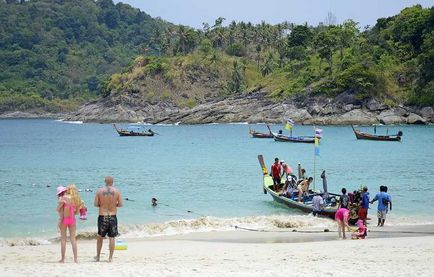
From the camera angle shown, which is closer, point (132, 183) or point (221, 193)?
point (221, 193)

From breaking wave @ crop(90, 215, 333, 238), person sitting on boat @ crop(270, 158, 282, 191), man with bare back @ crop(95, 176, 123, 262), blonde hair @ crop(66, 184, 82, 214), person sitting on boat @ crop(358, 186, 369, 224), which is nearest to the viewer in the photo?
man with bare back @ crop(95, 176, 123, 262)

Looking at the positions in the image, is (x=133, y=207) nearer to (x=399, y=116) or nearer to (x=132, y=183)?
(x=132, y=183)

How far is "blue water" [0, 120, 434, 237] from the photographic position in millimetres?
28859

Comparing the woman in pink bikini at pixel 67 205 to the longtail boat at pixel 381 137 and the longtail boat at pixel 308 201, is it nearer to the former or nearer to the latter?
the longtail boat at pixel 308 201

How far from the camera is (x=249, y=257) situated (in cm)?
1568

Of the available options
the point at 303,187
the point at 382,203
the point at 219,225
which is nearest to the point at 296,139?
the point at 303,187

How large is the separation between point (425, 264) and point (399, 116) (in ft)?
347

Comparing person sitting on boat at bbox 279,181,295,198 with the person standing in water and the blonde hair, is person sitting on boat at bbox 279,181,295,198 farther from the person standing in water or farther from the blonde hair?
the blonde hair

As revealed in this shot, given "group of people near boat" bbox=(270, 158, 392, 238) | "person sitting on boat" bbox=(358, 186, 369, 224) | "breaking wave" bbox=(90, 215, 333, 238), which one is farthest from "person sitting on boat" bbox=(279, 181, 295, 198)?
"person sitting on boat" bbox=(358, 186, 369, 224)

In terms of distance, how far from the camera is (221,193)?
35.5 meters

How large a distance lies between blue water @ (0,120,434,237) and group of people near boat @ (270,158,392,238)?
1006 millimetres

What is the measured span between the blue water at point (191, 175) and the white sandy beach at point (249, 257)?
6537mm

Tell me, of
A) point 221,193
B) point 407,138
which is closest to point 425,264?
point 221,193

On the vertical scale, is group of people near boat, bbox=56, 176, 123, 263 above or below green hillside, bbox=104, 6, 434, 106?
below
